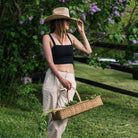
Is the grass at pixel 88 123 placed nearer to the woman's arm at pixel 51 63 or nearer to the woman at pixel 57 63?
the woman at pixel 57 63

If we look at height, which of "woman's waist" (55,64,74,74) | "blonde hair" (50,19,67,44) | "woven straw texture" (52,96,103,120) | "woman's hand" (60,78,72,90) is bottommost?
"woven straw texture" (52,96,103,120)

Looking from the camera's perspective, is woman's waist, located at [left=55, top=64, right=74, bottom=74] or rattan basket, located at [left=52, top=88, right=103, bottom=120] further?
woman's waist, located at [left=55, top=64, right=74, bottom=74]

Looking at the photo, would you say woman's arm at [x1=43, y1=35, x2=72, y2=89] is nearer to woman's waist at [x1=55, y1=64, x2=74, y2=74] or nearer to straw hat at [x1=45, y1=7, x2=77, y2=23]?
woman's waist at [x1=55, y1=64, x2=74, y2=74]

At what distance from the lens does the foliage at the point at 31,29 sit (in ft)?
21.9

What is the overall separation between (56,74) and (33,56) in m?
4.32

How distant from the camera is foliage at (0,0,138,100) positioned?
6.67 meters

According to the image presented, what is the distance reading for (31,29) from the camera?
280 inches

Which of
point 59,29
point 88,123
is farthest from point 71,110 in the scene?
point 88,123

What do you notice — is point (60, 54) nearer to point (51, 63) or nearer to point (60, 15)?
point (51, 63)

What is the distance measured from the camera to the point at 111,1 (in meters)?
7.25

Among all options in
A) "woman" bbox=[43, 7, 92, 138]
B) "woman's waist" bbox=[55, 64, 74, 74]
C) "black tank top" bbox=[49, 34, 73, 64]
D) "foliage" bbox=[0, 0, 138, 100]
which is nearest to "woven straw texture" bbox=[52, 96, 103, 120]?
"woman" bbox=[43, 7, 92, 138]

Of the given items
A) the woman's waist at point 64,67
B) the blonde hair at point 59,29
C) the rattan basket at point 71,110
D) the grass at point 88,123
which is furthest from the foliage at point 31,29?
the rattan basket at point 71,110

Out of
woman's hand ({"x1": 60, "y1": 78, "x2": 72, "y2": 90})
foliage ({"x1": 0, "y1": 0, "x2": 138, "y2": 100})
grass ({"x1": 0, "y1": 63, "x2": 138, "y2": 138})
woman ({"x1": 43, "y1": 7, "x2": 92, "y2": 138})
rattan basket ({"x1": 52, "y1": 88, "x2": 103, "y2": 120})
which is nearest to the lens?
rattan basket ({"x1": 52, "y1": 88, "x2": 103, "y2": 120})

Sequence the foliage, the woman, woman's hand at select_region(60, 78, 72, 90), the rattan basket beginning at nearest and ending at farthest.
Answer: the rattan basket → woman's hand at select_region(60, 78, 72, 90) → the woman → the foliage
